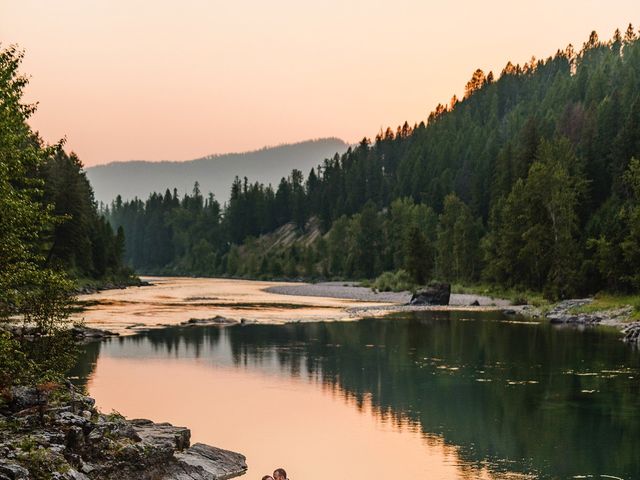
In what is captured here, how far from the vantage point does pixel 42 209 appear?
4456cm

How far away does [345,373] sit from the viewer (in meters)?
49.8

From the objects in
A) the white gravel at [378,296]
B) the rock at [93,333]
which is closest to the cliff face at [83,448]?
the rock at [93,333]

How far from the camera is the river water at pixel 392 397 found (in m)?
29.5

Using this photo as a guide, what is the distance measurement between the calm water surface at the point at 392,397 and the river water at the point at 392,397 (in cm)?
12

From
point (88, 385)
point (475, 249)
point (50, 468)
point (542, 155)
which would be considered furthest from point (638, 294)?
point (50, 468)

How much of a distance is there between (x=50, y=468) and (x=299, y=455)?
39.5 feet

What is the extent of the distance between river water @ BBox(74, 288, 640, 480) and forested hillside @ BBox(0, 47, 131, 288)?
9.96 meters

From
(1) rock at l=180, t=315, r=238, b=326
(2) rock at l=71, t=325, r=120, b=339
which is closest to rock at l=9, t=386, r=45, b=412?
(2) rock at l=71, t=325, r=120, b=339

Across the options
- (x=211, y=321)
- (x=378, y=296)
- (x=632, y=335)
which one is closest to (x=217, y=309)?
(x=211, y=321)

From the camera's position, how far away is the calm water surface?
29531 millimetres

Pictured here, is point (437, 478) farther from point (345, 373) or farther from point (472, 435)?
point (345, 373)

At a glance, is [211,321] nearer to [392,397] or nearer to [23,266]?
[392,397]

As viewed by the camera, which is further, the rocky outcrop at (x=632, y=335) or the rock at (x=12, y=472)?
the rocky outcrop at (x=632, y=335)

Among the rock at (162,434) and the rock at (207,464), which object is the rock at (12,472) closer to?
the rock at (207,464)
